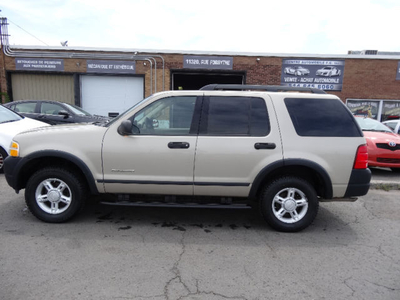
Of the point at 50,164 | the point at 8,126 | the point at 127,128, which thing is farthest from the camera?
the point at 8,126

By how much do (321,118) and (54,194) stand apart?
370cm

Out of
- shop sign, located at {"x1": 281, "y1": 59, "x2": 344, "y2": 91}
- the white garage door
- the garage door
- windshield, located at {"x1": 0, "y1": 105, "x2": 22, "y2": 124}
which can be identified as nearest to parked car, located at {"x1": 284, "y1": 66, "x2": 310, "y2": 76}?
shop sign, located at {"x1": 281, "y1": 59, "x2": 344, "y2": 91}

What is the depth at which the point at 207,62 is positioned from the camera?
1504 centimetres

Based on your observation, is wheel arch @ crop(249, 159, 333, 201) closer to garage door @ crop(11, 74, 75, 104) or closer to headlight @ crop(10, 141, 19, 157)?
headlight @ crop(10, 141, 19, 157)

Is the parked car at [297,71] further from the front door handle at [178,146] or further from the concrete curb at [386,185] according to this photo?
the front door handle at [178,146]

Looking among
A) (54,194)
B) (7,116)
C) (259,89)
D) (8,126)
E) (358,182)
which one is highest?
(259,89)

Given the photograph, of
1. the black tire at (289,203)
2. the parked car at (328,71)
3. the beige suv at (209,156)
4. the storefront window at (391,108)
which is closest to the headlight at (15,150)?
the beige suv at (209,156)

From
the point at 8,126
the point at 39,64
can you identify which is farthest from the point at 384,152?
the point at 39,64

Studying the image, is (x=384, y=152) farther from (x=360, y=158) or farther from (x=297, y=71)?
(x=297, y=71)

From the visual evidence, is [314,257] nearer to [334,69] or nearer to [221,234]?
[221,234]

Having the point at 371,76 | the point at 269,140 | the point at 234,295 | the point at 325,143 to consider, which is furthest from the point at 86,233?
the point at 371,76

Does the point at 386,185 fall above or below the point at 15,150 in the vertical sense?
below

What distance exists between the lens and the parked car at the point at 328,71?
15.2 metres

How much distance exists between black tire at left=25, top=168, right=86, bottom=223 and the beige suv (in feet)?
0.04
